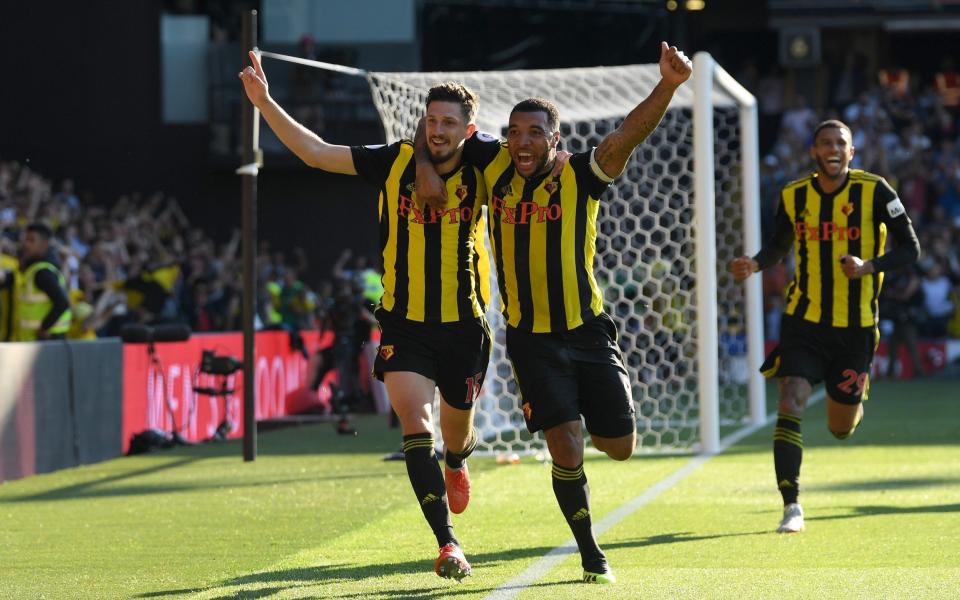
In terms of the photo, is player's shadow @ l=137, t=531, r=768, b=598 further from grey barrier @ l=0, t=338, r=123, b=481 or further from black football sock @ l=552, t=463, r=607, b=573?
grey barrier @ l=0, t=338, r=123, b=481

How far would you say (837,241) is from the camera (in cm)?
843

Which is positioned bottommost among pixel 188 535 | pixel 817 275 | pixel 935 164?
pixel 188 535

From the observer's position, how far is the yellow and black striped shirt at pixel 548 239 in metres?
6.56

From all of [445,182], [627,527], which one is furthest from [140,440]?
[445,182]

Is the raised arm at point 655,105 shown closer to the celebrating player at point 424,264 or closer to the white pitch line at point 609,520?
the celebrating player at point 424,264

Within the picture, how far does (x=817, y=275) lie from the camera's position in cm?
848

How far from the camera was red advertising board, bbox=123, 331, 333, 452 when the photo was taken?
13742 millimetres

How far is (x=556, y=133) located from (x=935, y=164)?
2259cm

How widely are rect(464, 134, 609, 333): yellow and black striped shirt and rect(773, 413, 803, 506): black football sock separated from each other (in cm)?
202

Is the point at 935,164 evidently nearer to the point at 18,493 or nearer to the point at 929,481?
the point at 929,481

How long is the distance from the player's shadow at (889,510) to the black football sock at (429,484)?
2680 millimetres

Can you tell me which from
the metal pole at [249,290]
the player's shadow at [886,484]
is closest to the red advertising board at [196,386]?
the metal pole at [249,290]

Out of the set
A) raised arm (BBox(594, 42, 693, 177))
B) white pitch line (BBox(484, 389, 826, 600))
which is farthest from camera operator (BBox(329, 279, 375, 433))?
raised arm (BBox(594, 42, 693, 177))

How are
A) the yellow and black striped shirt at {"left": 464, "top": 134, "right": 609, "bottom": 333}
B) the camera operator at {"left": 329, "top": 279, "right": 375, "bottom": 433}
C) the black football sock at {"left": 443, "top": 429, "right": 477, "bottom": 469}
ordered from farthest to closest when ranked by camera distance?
the camera operator at {"left": 329, "top": 279, "right": 375, "bottom": 433}
the black football sock at {"left": 443, "top": 429, "right": 477, "bottom": 469}
the yellow and black striped shirt at {"left": 464, "top": 134, "right": 609, "bottom": 333}
